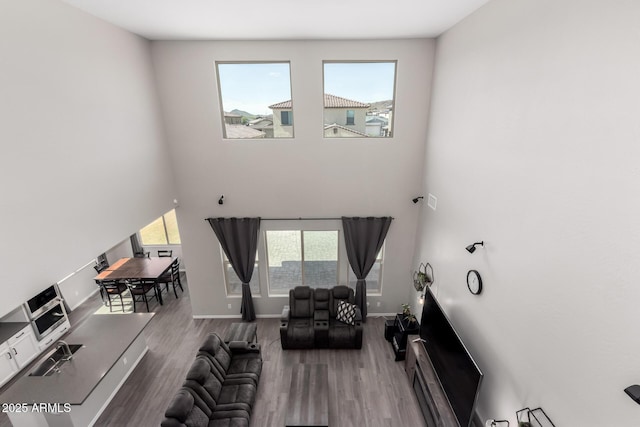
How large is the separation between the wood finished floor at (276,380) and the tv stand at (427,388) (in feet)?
0.79

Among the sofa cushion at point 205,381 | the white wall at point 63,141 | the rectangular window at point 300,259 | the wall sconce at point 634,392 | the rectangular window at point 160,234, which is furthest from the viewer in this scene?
the rectangular window at point 160,234

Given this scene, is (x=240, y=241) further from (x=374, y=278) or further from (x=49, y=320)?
(x=49, y=320)

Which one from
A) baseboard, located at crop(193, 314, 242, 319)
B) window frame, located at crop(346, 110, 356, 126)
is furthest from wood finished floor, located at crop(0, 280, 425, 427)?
window frame, located at crop(346, 110, 356, 126)

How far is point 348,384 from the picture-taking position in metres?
5.43

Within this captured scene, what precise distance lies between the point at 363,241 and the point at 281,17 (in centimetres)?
456

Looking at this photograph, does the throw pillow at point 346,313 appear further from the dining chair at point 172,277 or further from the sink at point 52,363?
the dining chair at point 172,277

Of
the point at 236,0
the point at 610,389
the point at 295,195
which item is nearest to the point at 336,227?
the point at 295,195

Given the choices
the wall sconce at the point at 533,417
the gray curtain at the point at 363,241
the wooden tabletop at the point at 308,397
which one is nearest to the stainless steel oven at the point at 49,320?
the wooden tabletop at the point at 308,397

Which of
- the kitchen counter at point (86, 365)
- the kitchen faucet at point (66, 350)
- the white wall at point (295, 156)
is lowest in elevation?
the kitchen counter at point (86, 365)

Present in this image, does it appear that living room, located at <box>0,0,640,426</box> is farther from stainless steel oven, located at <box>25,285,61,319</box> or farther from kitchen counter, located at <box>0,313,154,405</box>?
stainless steel oven, located at <box>25,285,61,319</box>

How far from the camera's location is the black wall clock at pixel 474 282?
391 cm

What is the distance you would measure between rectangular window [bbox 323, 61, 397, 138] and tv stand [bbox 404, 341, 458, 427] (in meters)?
4.31

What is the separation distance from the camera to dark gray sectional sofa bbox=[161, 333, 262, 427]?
13.1 ft

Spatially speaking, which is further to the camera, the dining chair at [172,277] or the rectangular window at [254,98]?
the dining chair at [172,277]
